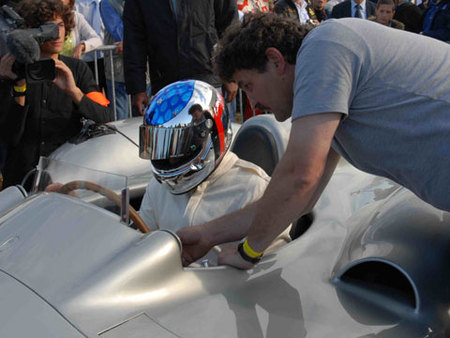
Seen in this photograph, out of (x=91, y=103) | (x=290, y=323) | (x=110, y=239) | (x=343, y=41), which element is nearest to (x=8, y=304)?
(x=110, y=239)

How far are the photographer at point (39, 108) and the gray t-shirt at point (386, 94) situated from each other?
2070 mm

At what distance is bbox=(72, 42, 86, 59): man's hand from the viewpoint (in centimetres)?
491

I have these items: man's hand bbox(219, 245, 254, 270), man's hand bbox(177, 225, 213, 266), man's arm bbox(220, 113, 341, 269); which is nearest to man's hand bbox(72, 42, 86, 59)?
man's hand bbox(177, 225, 213, 266)

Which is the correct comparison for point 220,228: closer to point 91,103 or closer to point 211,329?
point 211,329

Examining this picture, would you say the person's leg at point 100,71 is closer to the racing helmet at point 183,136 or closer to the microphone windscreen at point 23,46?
the microphone windscreen at point 23,46

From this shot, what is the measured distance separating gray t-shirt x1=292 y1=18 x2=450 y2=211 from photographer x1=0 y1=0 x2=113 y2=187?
207 cm

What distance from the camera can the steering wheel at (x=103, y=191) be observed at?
204cm

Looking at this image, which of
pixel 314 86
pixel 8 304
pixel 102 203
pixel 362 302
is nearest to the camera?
pixel 8 304

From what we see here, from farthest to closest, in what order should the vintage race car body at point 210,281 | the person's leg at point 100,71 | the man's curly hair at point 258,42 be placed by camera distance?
the person's leg at point 100,71, the man's curly hair at point 258,42, the vintage race car body at point 210,281

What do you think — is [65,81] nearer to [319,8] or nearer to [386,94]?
[386,94]

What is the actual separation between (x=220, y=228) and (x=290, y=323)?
22.3 inches

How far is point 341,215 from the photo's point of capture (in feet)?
7.88

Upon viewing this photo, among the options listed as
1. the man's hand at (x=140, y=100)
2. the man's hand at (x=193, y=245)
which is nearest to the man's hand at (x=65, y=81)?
the man's hand at (x=140, y=100)

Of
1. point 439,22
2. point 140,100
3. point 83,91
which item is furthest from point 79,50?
point 439,22
